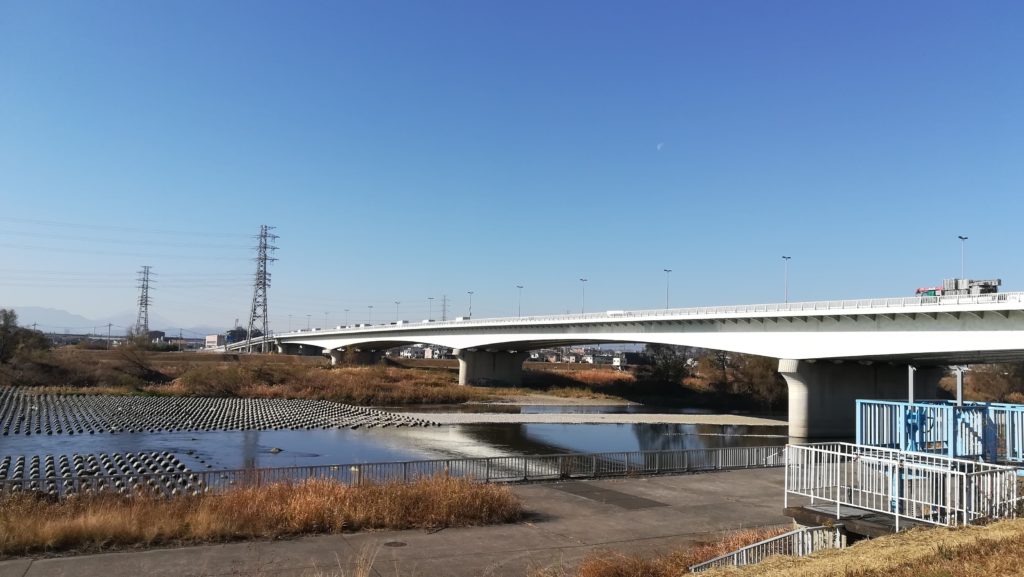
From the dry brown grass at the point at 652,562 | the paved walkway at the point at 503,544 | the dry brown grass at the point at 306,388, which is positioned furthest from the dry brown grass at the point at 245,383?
the dry brown grass at the point at 652,562

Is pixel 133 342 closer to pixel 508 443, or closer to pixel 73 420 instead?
pixel 73 420

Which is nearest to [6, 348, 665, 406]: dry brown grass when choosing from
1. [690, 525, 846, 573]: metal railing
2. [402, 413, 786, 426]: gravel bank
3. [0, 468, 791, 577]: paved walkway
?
[402, 413, 786, 426]: gravel bank

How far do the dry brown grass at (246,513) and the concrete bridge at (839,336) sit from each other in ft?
75.6

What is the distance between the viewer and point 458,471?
2280 centimetres

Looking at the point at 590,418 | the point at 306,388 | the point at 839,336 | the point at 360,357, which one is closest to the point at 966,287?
the point at 839,336

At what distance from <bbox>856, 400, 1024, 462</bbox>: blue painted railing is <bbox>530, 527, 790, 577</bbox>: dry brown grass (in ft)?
10.7

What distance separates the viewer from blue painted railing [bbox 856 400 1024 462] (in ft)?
47.0

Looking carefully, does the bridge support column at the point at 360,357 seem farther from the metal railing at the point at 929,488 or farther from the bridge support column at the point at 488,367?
the metal railing at the point at 929,488

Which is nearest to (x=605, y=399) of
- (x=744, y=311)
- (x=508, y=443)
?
(x=744, y=311)

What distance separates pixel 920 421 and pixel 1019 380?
85.0 metres

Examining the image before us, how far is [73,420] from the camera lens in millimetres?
47625

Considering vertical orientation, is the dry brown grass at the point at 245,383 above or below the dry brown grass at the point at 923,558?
below

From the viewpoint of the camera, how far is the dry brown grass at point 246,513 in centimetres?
1377

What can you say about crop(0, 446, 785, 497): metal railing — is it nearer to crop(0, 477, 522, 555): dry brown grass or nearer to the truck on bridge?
crop(0, 477, 522, 555): dry brown grass
